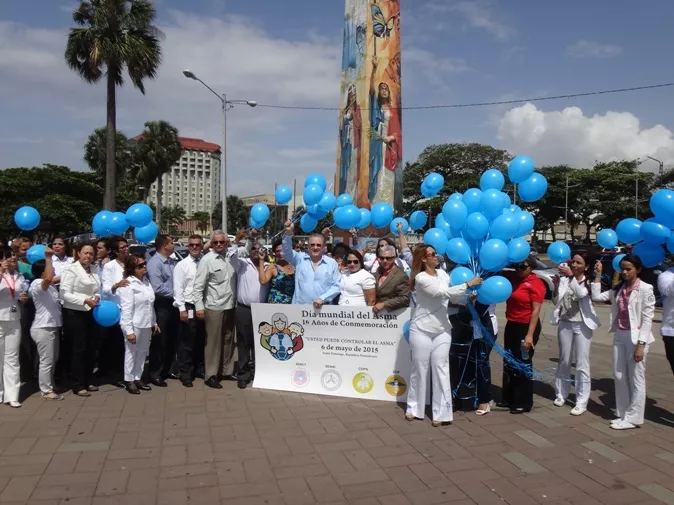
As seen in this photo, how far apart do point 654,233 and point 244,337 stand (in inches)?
183

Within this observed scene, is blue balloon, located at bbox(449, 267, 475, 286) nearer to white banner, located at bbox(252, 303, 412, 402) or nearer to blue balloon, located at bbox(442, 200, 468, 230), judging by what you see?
blue balloon, located at bbox(442, 200, 468, 230)

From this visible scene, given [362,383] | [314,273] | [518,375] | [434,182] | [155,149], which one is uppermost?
[155,149]

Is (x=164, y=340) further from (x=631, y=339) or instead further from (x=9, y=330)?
(x=631, y=339)

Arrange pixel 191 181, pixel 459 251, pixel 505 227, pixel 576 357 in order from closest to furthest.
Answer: pixel 505 227 < pixel 459 251 < pixel 576 357 < pixel 191 181

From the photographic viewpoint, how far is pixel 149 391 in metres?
6.01

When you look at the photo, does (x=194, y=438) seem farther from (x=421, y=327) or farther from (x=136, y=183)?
(x=136, y=183)

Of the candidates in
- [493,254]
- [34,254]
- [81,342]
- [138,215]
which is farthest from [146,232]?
[493,254]

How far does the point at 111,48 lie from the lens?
19.7 metres

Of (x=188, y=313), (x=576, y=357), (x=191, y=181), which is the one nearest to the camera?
(x=576, y=357)

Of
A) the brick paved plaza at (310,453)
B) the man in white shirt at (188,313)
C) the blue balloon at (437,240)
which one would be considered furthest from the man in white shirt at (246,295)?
the blue balloon at (437,240)

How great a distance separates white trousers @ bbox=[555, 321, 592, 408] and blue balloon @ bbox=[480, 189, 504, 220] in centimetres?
150

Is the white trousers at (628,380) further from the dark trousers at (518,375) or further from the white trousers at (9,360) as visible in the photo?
the white trousers at (9,360)

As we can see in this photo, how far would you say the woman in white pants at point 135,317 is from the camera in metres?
5.80

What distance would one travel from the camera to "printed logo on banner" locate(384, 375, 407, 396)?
5.63 m
